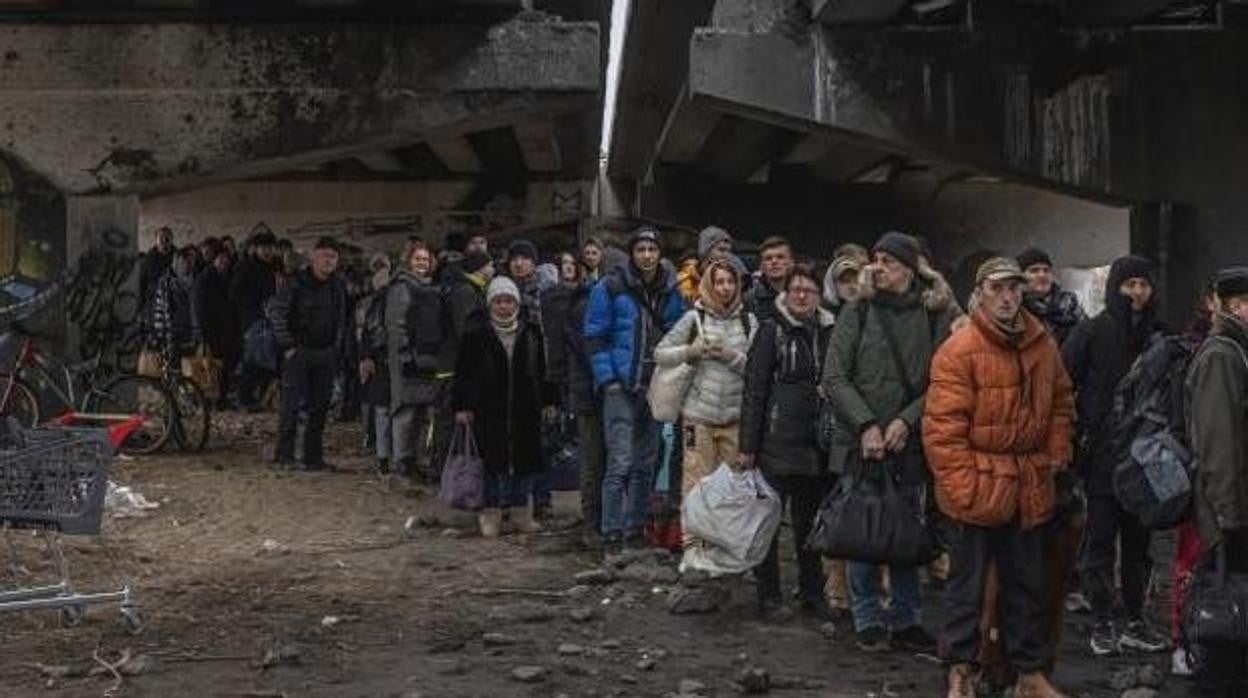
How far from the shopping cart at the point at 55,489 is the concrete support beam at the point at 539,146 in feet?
43.5

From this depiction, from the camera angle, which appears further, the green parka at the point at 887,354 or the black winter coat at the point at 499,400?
the black winter coat at the point at 499,400

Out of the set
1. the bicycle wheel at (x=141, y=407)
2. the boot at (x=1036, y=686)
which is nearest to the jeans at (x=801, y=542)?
the boot at (x=1036, y=686)

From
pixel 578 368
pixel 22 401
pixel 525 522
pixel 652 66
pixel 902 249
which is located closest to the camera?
pixel 902 249

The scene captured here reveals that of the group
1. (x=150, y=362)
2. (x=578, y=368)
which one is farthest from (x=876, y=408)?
(x=150, y=362)

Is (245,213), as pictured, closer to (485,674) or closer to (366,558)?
(366,558)

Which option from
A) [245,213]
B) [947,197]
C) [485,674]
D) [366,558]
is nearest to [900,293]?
[485,674]

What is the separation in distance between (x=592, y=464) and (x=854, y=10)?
17.1 ft

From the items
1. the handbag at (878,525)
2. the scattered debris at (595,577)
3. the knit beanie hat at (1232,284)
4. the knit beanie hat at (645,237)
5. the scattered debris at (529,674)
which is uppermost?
the knit beanie hat at (645,237)

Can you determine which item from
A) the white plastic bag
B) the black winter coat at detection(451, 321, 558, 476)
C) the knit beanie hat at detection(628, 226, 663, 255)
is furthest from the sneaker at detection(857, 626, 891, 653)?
the black winter coat at detection(451, 321, 558, 476)

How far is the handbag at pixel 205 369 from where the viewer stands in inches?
629

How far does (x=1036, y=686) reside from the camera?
560 cm

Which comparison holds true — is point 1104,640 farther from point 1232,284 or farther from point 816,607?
point 1232,284

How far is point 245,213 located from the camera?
2728 cm

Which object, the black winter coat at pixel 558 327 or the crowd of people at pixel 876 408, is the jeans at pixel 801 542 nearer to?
the crowd of people at pixel 876 408
